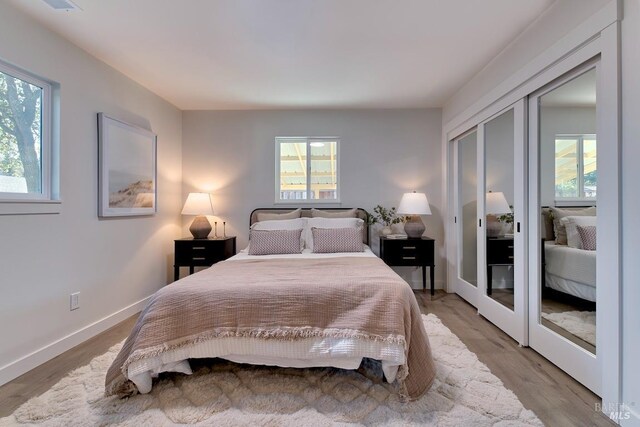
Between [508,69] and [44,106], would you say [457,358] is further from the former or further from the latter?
[44,106]

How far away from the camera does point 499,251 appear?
2877mm

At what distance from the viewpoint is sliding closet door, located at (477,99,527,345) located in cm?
245

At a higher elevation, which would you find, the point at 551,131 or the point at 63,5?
the point at 63,5

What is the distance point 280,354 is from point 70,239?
6.54ft

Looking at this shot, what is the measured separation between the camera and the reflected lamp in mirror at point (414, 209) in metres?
3.79

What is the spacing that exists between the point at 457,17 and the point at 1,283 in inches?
139

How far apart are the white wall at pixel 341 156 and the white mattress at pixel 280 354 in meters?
2.46

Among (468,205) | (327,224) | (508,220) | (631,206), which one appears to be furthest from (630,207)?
(327,224)

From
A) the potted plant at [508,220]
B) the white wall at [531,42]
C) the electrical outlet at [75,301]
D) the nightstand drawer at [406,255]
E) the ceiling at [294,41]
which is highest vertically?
the ceiling at [294,41]

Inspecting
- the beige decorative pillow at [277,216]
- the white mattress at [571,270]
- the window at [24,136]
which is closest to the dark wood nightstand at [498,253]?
the white mattress at [571,270]

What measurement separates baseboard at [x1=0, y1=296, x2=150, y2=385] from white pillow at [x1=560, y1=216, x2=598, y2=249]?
374cm

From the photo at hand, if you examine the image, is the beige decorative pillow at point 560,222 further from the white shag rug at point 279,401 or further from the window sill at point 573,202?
the white shag rug at point 279,401

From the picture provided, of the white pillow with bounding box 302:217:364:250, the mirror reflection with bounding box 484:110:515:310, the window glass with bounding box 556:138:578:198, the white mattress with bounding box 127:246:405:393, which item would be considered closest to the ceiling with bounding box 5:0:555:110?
the mirror reflection with bounding box 484:110:515:310

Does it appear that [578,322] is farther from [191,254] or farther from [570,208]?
[191,254]
